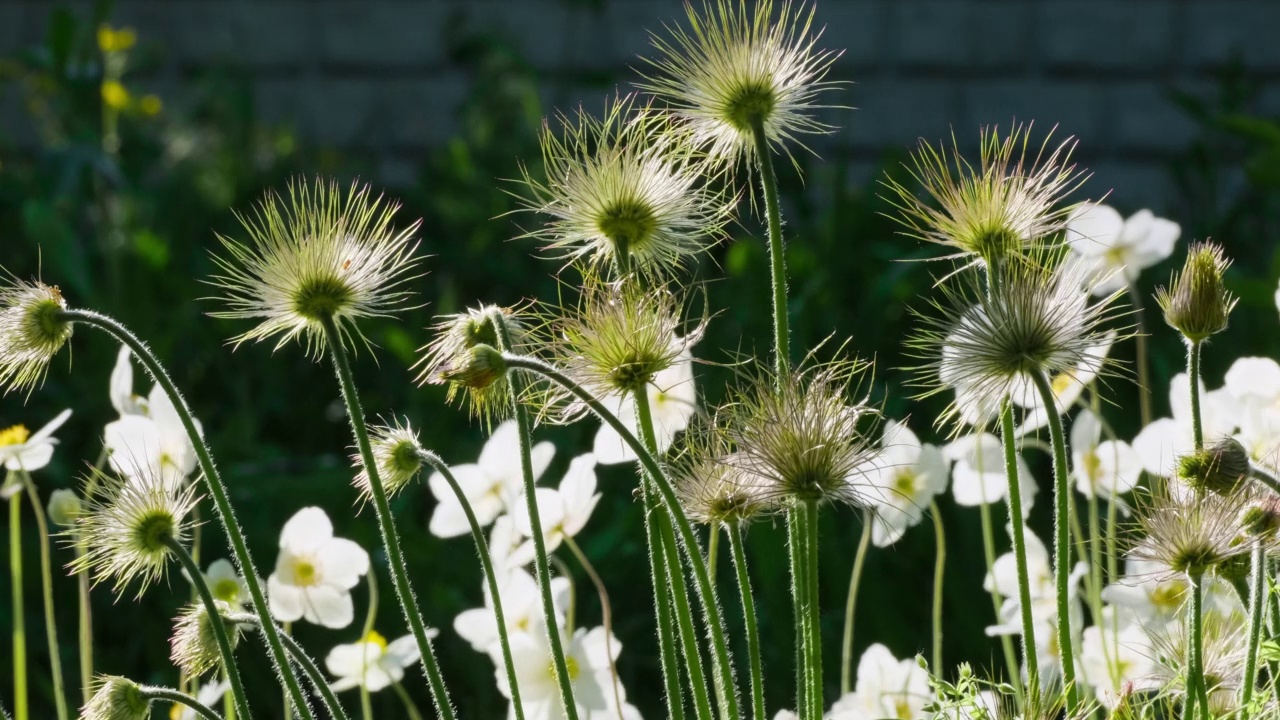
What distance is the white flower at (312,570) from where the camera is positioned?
1.76 feet

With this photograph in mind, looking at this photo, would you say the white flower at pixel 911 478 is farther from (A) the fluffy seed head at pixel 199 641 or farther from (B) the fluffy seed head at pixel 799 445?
(A) the fluffy seed head at pixel 199 641

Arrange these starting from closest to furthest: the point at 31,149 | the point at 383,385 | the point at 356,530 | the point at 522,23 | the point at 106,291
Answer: the point at 356,530, the point at 383,385, the point at 106,291, the point at 522,23, the point at 31,149

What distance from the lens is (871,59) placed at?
2.75 m

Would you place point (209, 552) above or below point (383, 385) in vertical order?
below

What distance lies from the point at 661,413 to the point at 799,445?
0.14m

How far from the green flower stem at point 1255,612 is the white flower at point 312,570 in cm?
31

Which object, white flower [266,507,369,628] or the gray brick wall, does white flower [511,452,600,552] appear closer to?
white flower [266,507,369,628]

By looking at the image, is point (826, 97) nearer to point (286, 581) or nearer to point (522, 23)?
point (522, 23)

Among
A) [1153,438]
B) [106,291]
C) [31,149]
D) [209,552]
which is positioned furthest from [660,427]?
[31,149]

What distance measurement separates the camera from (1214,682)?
1.55ft

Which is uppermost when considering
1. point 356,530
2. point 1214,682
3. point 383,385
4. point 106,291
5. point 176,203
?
point 176,203

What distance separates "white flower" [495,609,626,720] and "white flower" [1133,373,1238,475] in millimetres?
223

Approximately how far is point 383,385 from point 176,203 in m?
0.85

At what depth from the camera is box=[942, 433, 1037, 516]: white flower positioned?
57 centimetres
